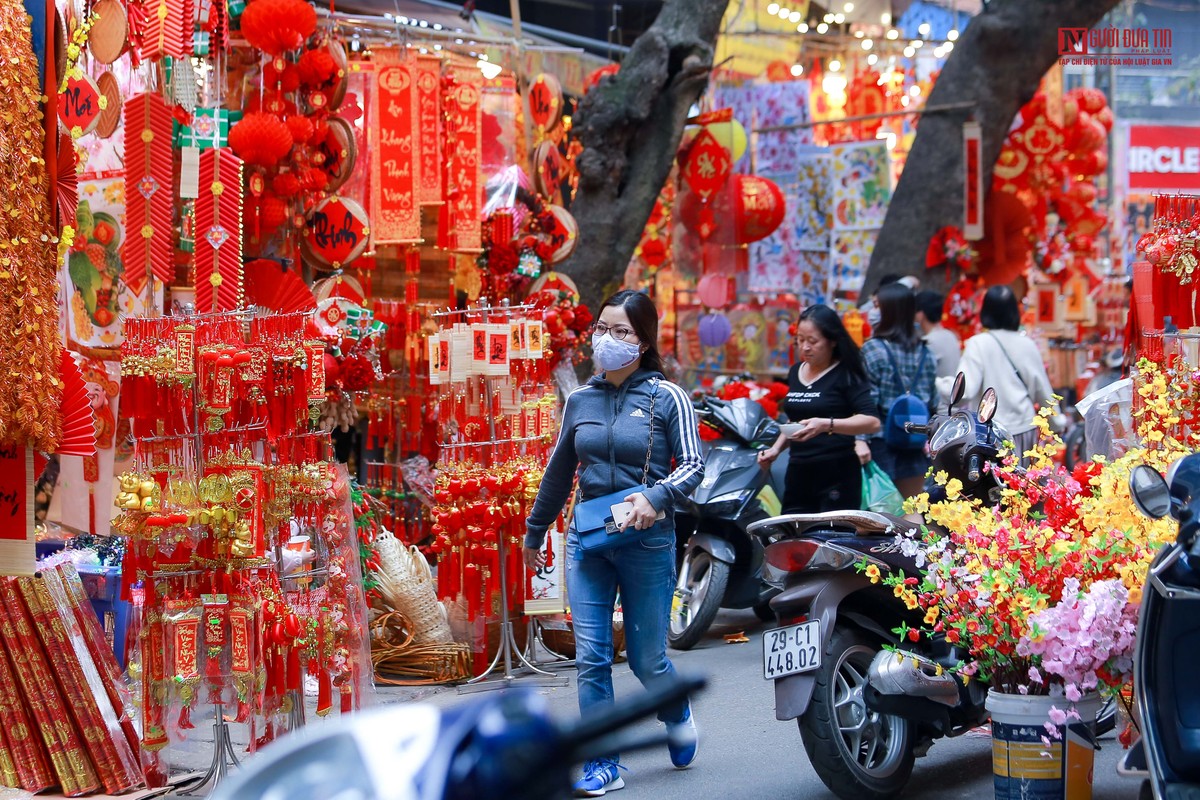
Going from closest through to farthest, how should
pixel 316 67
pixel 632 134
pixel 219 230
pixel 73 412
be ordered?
pixel 73 412, pixel 219 230, pixel 316 67, pixel 632 134

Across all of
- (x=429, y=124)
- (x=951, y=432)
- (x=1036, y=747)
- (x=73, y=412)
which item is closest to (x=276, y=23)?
(x=429, y=124)

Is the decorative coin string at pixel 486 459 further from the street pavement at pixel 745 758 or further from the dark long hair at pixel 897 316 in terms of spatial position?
the dark long hair at pixel 897 316

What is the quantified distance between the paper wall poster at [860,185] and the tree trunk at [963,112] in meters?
1.10

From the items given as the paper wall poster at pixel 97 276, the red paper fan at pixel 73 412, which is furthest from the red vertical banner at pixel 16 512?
the paper wall poster at pixel 97 276

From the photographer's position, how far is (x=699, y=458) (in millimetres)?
5176

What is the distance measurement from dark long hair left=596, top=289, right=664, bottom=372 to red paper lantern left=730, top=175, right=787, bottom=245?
23.5 ft

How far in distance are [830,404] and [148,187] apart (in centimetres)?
344

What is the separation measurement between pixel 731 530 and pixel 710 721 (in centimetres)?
177

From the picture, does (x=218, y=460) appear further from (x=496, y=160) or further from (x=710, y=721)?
(x=496, y=160)

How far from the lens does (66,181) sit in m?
5.36

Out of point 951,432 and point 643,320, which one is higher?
point 643,320

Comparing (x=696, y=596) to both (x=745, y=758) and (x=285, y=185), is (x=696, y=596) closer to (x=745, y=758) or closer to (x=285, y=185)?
(x=745, y=758)

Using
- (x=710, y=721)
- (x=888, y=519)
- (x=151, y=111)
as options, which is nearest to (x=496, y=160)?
(x=151, y=111)

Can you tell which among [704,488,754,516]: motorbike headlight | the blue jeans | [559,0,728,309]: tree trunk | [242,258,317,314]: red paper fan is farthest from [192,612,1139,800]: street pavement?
[559,0,728,309]: tree trunk
